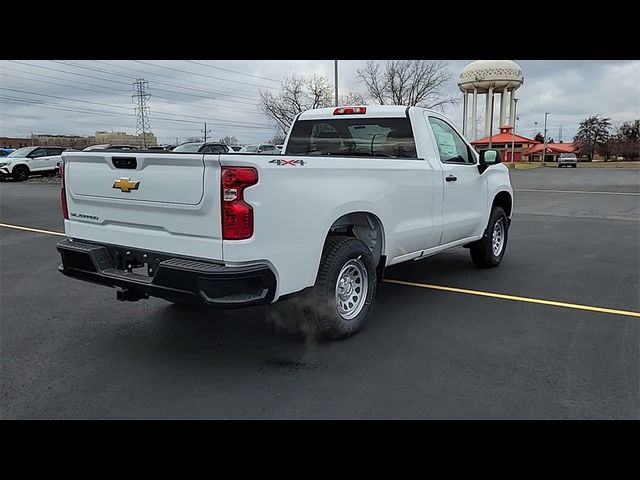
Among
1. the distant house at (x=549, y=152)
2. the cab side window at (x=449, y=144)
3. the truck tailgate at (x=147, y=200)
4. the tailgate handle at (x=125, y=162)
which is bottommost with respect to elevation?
the truck tailgate at (x=147, y=200)

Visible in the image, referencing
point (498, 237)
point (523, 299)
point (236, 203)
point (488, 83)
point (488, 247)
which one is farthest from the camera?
point (488, 83)

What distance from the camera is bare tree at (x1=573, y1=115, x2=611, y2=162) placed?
77188 mm

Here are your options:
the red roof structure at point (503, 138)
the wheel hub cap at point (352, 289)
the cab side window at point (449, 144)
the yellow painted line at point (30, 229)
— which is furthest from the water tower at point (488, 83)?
the wheel hub cap at point (352, 289)

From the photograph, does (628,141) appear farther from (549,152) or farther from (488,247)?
(488,247)

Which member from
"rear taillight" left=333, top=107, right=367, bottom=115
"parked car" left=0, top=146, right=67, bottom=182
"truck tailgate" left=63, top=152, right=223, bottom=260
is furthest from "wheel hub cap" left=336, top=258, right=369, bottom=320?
"parked car" left=0, top=146, right=67, bottom=182

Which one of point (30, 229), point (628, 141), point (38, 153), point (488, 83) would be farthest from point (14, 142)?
point (628, 141)

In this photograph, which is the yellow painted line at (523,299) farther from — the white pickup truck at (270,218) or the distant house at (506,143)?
the distant house at (506,143)

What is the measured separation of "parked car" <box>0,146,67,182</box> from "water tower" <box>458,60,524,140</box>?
150ft

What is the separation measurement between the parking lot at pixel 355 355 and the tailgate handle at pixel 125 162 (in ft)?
5.08

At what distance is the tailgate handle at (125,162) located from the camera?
3.70 m

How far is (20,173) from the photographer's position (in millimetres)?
26922

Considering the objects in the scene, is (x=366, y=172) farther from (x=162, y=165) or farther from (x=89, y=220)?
(x=89, y=220)

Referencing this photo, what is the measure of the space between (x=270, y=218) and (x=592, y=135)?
87.8 metres
